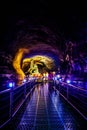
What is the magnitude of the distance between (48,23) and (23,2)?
379 cm

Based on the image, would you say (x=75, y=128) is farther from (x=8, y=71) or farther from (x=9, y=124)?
(x=8, y=71)

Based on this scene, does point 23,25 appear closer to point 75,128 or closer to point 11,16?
point 11,16

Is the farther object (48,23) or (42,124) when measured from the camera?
(48,23)

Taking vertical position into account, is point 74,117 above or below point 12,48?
below

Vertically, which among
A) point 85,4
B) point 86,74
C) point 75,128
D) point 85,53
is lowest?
point 75,128

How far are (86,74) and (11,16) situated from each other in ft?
28.8

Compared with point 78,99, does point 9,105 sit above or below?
Result: below

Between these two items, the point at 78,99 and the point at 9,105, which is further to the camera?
the point at 78,99

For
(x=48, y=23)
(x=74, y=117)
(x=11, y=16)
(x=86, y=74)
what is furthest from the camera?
(x=86, y=74)

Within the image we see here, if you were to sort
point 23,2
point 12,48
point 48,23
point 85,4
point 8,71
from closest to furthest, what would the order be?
point 85,4 < point 23,2 < point 48,23 < point 12,48 < point 8,71

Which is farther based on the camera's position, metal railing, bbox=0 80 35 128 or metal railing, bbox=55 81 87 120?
metal railing, bbox=55 81 87 120

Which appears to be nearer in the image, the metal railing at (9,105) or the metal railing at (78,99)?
the metal railing at (9,105)

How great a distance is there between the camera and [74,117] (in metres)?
7.79

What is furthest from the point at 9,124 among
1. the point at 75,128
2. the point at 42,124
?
the point at 75,128
